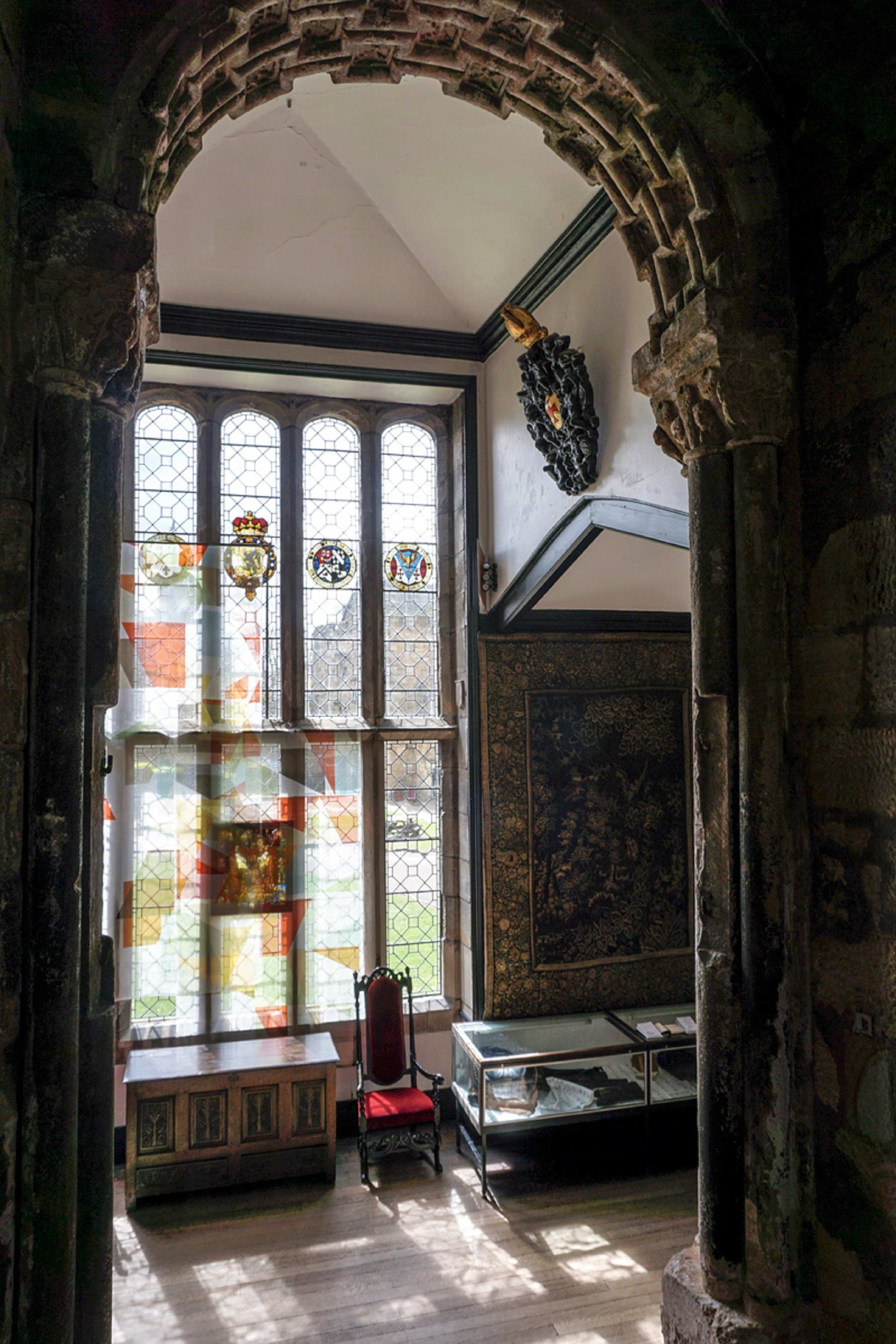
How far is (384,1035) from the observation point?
5242mm

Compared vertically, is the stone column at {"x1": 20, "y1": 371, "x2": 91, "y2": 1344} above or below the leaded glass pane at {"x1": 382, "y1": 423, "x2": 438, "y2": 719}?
below

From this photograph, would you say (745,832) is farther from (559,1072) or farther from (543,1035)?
(543,1035)

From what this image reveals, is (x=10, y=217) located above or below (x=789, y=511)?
above

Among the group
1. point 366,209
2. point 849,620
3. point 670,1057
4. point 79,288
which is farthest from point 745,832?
point 366,209

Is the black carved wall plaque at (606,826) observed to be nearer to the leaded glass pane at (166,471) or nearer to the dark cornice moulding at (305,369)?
the dark cornice moulding at (305,369)

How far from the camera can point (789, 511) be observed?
2.06 meters

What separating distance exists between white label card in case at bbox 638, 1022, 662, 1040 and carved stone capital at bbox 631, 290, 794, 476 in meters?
3.87

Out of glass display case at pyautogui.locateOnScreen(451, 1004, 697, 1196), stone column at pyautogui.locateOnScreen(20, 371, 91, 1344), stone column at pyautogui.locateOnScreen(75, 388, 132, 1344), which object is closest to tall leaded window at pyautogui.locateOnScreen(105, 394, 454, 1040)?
glass display case at pyautogui.locateOnScreen(451, 1004, 697, 1196)

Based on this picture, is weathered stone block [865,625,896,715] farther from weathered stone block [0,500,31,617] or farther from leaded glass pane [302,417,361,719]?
leaded glass pane [302,417,361,719]

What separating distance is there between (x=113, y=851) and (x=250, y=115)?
12.9 ft

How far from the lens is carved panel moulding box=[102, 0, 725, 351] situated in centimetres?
196

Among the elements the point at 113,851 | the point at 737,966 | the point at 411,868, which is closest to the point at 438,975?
the point at 411,868

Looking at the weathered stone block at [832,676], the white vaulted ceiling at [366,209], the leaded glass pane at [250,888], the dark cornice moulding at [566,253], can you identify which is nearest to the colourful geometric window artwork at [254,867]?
the leaded glass pane at [250,888]

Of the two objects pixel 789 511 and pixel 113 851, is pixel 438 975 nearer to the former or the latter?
pixel 113 851
